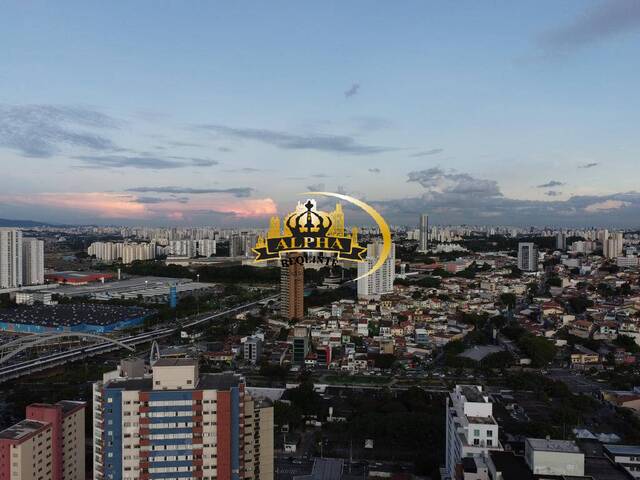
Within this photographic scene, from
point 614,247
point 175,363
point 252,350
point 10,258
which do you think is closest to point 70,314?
point 252,350

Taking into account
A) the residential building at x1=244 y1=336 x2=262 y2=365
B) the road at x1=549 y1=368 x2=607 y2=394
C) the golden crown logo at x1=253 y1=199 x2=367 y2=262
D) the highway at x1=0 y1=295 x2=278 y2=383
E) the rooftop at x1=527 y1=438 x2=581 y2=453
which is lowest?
the road at x1=549 y1=368 x2=607 y2=394

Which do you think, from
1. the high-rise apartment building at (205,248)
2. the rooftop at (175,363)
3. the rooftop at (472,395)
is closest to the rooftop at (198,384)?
the rooftop at (175,363)

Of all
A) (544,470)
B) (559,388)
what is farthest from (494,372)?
(544,470)

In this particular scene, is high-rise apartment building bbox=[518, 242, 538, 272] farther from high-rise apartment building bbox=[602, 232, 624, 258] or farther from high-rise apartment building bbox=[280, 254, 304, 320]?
high-rise apartment building bbox=[280, 254, 304, 320]

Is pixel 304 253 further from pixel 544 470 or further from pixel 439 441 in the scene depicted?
pixel 439 441

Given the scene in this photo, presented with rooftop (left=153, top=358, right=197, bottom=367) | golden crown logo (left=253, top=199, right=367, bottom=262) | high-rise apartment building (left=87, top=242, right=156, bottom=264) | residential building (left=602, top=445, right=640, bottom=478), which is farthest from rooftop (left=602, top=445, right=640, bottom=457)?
high-rise apartment building (left=87, top=242, right=156, bottom=264)

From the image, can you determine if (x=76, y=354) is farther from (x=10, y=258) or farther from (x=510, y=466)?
(x=10, y=258)
